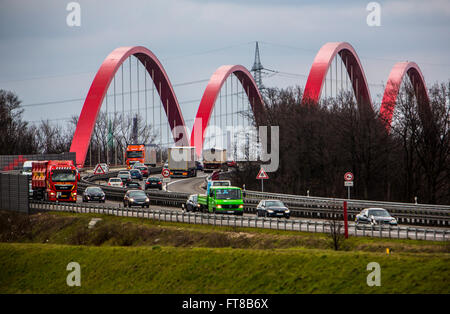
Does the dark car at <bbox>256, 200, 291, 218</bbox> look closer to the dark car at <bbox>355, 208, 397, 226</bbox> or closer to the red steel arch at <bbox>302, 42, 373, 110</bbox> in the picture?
the dark car at <bbox>355, 208, 397, 226</bbox>

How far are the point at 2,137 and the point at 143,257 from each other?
74.0 metres

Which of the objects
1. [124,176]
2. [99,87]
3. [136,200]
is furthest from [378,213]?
[99,87]

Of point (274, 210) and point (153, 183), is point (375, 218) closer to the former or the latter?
point (274, 210)

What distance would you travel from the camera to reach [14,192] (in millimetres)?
55781

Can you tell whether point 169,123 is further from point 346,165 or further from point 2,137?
point 346,165

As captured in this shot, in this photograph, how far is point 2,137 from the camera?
100562 millimetres

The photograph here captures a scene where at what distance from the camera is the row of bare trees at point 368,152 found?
6306 cm

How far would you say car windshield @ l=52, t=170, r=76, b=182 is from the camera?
5341 cm

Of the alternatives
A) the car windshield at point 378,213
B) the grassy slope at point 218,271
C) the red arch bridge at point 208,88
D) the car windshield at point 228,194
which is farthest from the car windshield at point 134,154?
the car windshield at point 378,213

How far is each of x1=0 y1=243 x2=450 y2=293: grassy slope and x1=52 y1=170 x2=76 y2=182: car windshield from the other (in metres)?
16.6

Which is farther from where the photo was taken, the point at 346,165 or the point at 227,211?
the point at 346,165

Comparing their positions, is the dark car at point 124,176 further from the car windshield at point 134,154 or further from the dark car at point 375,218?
the dark car at point 375,218
